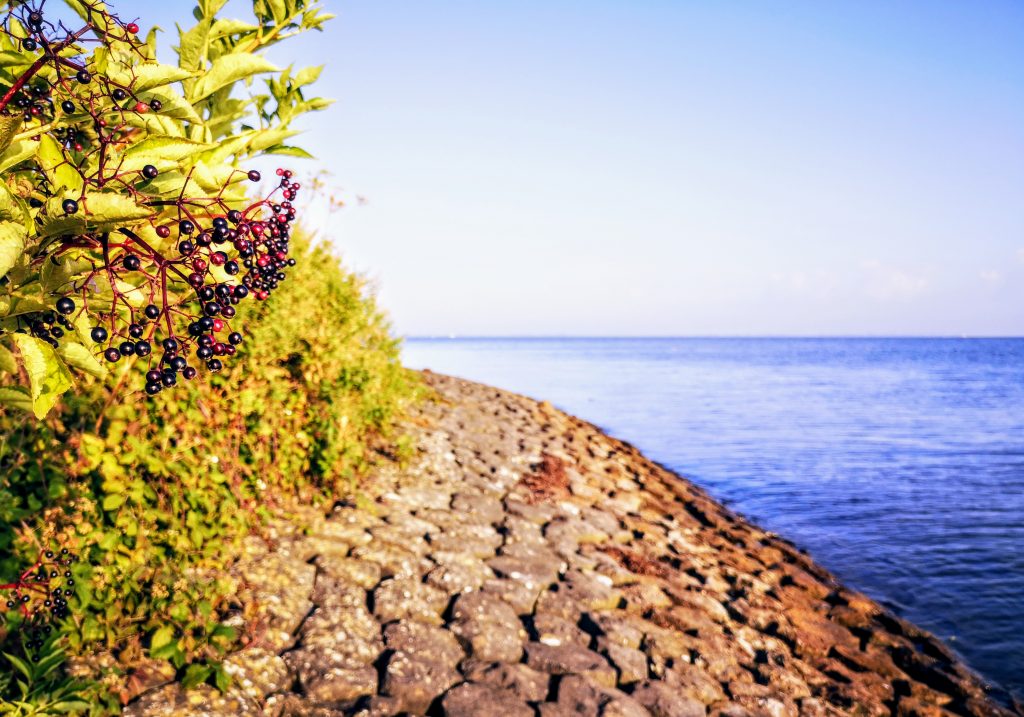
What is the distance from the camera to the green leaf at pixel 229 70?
2107 millimetres

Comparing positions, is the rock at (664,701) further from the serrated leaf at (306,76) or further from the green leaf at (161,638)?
the serrated leaf at (306,76)

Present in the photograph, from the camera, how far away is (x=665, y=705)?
16.4ft

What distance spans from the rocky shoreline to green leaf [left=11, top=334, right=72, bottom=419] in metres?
3.05

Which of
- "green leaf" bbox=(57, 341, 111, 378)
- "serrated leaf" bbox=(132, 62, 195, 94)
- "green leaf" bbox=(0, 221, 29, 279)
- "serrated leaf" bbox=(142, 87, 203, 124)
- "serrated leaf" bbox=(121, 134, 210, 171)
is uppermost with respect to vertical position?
"serrated leaf" bbox=(132, 62, 195, 94)

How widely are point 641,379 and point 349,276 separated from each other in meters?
48.4

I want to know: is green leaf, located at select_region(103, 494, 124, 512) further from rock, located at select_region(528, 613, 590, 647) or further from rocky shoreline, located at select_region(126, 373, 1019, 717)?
rock, located at select_region(528, 613, 590, 647)

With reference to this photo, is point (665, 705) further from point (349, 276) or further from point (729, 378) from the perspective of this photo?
point (729, 378)

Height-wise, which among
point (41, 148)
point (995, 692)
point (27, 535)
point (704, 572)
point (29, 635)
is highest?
point (41, 148)

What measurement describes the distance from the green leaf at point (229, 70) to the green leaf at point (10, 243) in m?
0.88

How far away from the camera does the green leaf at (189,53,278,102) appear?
211cm

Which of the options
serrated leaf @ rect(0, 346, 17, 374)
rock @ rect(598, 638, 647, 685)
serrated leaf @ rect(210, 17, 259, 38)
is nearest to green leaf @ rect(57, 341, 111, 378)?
serrated leaf @ rect(0, 346, 17, 374)

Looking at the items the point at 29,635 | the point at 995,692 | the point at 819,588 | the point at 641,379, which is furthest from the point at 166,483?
the point at 641,379

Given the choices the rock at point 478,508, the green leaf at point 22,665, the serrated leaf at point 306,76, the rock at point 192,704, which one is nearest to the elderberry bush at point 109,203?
the serrated leaf at point 306,76

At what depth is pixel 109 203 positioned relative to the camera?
1.53 m
